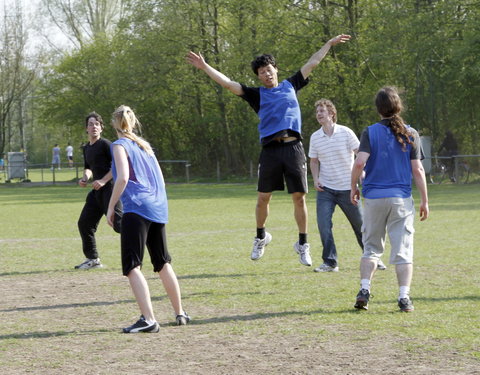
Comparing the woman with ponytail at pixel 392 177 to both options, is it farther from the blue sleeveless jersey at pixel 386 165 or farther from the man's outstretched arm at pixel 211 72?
the man's outstretched arm at pixel 211 72

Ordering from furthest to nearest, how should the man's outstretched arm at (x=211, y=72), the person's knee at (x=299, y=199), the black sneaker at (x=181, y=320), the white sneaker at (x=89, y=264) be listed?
the white sneaker at (x=89, y=264)
the person's knee at (x=299, y=199)
the man's outstretched arm at (x=211, y=72)
the black sneaker at (x=181, y=320)

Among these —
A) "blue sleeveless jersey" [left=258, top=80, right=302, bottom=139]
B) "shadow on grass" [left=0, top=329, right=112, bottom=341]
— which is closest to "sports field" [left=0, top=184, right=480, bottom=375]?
"shadow on grass" [left=0, top=329, right=112, bottom=341]

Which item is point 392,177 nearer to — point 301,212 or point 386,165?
point 386,165

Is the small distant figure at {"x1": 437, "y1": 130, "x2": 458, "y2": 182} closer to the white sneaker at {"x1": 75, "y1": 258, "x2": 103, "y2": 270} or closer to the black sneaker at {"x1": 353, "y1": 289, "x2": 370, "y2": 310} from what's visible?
the white sneaker at {"x1": 75, "y1": 258, "x2": 103, "y2": 270}

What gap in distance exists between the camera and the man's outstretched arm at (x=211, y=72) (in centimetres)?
863

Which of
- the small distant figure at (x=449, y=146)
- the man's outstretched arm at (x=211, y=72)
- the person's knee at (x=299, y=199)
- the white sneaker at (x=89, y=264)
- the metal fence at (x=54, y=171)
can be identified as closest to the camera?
the man's outstretched arm at (x=211, y=72)

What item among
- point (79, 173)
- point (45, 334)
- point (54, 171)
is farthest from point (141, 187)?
point (79, 173)

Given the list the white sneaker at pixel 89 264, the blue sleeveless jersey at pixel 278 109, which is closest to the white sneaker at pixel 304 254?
the blue sleeveless jersey at pixel 278 109

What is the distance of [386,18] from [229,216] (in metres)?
16.7

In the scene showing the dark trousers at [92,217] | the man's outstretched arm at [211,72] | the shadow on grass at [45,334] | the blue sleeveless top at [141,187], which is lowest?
the shadow on grass at [45,334]

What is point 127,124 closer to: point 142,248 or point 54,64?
point 142,248

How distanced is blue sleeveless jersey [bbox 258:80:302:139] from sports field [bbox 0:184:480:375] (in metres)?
1.68

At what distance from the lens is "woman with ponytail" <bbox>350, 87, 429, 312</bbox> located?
7051mm

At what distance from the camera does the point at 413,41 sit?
32.6 m
